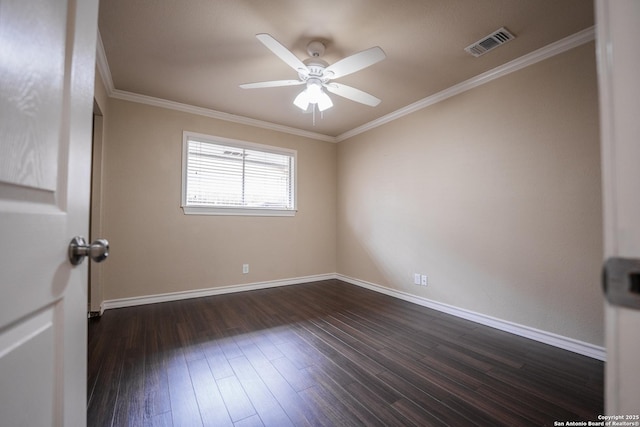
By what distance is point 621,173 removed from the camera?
1.08ft

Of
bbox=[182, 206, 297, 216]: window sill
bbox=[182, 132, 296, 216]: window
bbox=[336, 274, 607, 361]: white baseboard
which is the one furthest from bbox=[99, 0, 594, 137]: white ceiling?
bbox=[336, 274, 607, 361]: white baseboard

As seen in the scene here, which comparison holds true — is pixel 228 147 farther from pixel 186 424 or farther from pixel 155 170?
pixel 186 424

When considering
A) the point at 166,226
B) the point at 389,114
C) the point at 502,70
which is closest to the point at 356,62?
the point at 502,70

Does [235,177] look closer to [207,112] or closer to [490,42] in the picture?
[207,112]

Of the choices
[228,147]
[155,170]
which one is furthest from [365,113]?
[155,170]

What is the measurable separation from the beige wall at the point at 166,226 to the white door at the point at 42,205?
2732 mm

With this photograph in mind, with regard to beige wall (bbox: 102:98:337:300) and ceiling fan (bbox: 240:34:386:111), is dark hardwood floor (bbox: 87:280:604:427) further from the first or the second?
ceiling fan (bbox: 240:34:386:111)

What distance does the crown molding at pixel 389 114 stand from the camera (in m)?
2.01

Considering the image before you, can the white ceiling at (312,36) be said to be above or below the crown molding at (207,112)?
above

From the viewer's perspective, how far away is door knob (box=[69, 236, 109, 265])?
0.55 meters

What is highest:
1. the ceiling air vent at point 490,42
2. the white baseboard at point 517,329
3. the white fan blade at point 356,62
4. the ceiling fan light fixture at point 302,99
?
the ceiling air vent at point 490,42

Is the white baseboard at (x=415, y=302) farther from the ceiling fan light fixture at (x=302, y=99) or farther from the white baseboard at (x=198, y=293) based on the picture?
the ceiling fan light fixture at (x=302, y=99)

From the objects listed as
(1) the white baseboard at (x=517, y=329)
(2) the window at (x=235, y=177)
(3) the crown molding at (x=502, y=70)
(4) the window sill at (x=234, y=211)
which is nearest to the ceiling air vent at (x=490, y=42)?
(3) the crown molding at (x=502, y=70)

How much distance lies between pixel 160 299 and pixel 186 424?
2.19 metres
